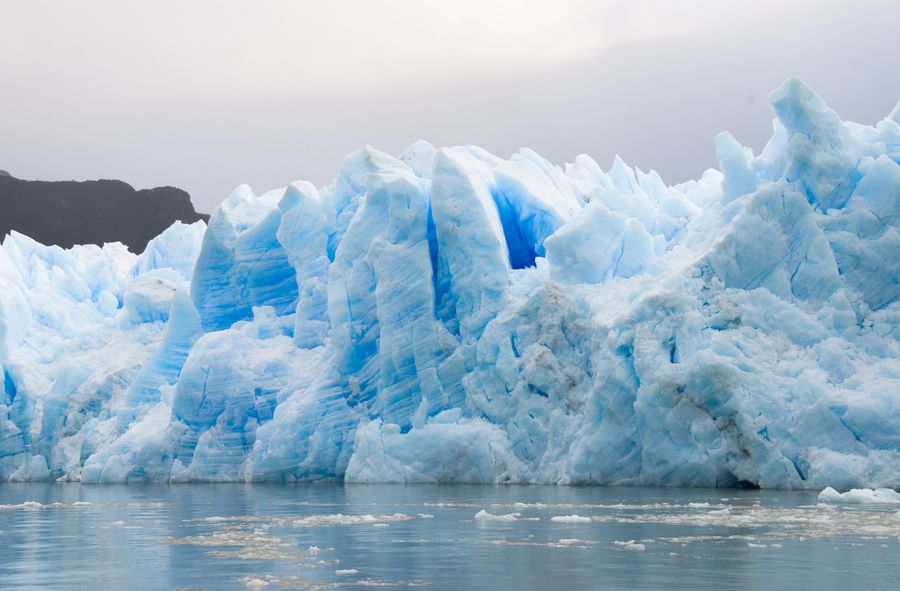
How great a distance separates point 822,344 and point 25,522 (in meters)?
14.0

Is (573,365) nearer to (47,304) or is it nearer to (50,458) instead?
(50,458)

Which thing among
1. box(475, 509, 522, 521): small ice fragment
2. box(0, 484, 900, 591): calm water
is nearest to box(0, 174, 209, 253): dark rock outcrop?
box(0, 484, 900, 591): calm water

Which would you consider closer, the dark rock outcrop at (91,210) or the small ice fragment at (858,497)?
the small ice fragment at (858,497)

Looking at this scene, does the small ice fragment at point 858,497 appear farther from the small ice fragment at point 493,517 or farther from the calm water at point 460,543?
the small ice fragment at point 493,517

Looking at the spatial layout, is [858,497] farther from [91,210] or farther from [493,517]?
[91,210]

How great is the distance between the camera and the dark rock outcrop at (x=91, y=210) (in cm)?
9000

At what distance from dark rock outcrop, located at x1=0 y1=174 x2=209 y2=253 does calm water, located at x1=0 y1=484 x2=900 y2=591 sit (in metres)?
73.9

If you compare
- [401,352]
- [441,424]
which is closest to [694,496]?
[441,424]

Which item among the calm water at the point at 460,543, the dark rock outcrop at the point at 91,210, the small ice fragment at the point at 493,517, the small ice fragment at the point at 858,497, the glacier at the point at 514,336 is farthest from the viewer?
the dark rock outcrop at the point at 91,210

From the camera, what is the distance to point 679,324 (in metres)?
22.3

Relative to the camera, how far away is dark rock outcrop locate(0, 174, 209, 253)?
90.0m

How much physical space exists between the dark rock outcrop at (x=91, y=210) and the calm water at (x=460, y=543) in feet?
243

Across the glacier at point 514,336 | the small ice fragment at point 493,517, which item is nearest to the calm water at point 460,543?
the small ice fragment at point 493,517

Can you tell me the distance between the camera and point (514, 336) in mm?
24953
